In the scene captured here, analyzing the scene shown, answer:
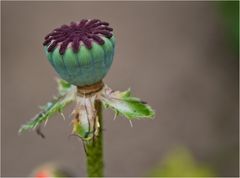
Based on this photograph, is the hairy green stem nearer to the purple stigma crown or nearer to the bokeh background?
the purple stigma crown

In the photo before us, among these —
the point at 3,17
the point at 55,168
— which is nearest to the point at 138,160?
the point at 3,17

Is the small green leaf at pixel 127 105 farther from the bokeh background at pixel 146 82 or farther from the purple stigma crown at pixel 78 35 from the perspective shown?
the bokeh background at pixel 146 82

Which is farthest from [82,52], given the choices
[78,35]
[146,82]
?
[146,82]

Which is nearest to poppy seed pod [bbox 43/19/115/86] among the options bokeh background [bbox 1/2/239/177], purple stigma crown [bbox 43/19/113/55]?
purple stigma crown [bbox 43/19/113/55]

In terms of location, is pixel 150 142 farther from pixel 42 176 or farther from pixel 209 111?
pixel 42 176

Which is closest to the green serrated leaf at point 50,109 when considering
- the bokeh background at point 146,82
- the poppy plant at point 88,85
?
the poppy plant at point 88,85

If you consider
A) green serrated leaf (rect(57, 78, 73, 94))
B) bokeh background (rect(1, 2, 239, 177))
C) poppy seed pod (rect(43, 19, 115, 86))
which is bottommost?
bokeh background (rect(1, 2, 239, 177))
